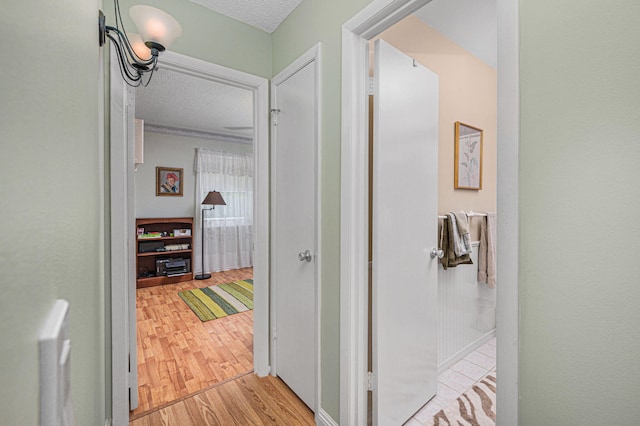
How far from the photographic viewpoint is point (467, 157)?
2.33m

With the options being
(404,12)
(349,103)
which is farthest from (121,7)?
(404,12)

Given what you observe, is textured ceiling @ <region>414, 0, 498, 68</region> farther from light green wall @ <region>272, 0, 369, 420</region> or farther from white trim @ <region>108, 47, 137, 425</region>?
white trim @ <region>108, 47, 137, 425</region>

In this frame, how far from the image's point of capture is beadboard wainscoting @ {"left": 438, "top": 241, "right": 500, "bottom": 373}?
215 centimetres

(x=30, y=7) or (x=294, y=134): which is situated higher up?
(x=294, y=134)

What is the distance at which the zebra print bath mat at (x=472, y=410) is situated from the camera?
1705 millimetres

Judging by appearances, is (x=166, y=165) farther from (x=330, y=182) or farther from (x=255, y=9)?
(x=330, y=182)

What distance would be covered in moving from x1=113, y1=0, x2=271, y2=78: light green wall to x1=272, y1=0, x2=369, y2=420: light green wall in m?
0.54

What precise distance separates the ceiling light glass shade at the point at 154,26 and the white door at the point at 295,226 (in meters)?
0.74

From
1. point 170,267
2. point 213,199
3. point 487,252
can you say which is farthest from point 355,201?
point 170,267

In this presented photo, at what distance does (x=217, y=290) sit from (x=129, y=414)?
2.67m

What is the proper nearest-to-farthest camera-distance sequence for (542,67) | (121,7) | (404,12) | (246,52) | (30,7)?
(30,7) < (542,67) < (404,12) < (121,7) < (246,52)

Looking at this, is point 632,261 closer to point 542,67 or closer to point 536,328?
point 536,328

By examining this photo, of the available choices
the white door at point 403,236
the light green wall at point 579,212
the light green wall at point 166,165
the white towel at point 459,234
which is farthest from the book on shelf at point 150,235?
the light green wall at point 579,212

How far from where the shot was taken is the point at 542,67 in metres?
0.80
